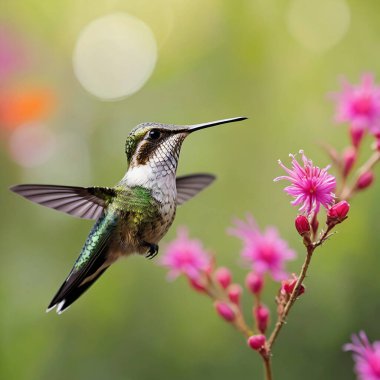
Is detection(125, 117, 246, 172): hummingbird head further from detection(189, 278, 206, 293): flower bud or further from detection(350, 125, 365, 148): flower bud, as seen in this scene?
detection(350, 125, 365, 148): flower bud

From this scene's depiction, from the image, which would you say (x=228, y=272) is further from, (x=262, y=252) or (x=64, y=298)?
(x=64, y=298)

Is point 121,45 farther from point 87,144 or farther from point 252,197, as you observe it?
point 252,197

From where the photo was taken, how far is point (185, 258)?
2477 mm

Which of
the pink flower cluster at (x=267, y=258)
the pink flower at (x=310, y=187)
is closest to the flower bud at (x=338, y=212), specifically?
the pink flower at (x=310, y=187)

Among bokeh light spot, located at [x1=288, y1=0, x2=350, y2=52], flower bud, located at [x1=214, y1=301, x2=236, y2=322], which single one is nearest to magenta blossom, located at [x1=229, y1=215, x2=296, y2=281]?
flower bud, located at [x1=214, y1=301, x2=236, y2=322]

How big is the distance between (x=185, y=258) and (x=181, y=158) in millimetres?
2126

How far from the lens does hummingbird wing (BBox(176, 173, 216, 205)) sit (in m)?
2.29

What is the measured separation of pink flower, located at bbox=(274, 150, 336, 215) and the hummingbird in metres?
0.39

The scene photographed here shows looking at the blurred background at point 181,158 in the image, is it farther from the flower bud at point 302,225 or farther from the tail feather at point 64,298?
the flower bud at point 302,225

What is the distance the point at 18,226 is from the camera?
4.39 m

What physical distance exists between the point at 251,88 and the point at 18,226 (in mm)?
2064

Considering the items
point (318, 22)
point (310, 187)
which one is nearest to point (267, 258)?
point (310, 187)

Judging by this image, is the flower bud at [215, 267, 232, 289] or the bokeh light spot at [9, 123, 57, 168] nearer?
the flower bud at [215, 267, 232, 289]

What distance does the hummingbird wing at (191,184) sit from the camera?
2291 millimetres
